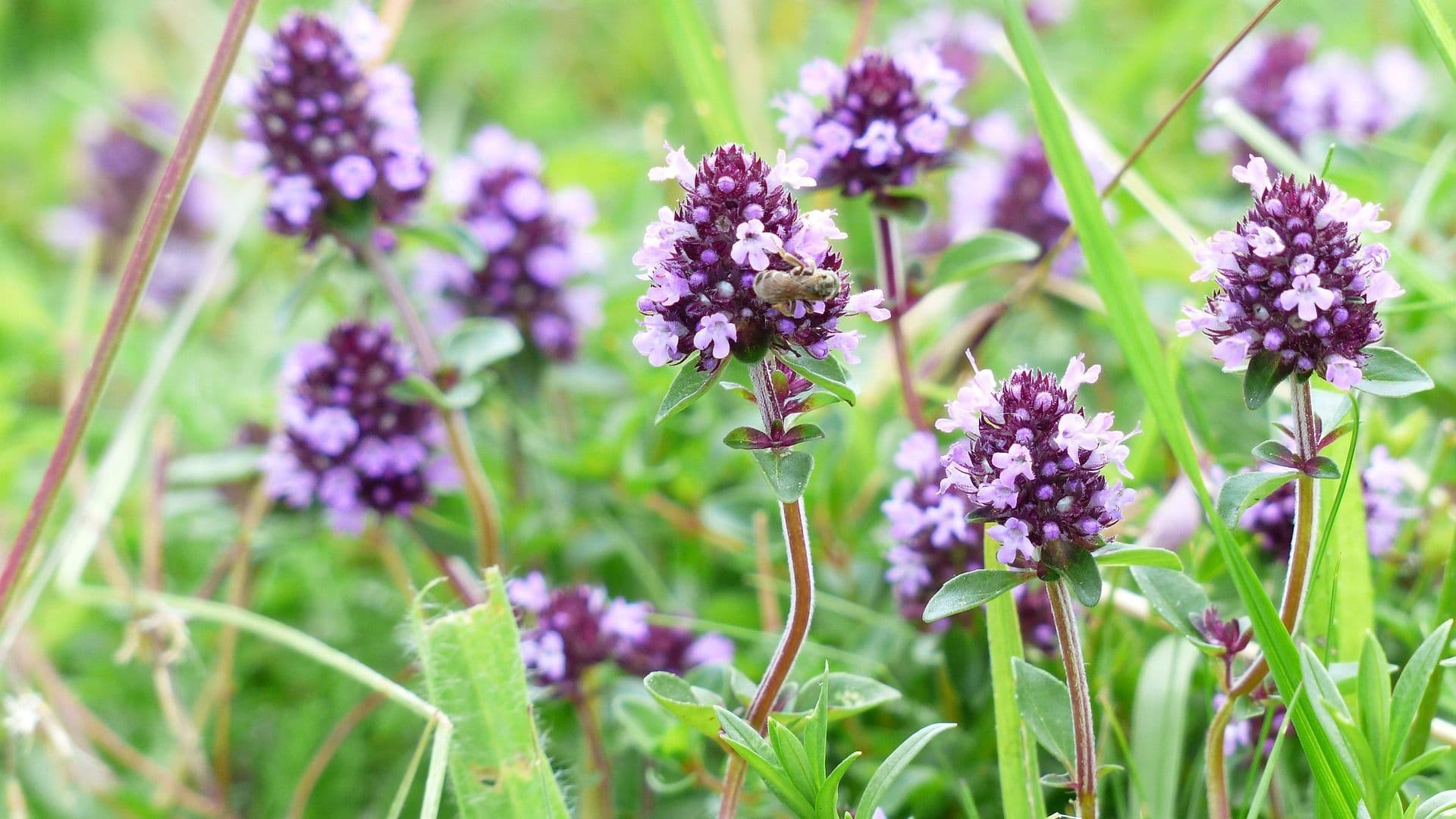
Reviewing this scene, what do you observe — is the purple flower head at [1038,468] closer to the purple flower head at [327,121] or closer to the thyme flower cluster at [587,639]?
the thyme flower cluster at [587,639]

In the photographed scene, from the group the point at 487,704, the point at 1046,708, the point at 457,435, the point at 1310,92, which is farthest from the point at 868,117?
the point at 1310,92

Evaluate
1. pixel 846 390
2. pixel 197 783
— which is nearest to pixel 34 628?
pixel 197 783

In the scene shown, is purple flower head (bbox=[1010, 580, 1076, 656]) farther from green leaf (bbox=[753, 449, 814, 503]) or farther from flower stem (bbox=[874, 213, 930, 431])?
green leaf (bbox=[753, 449, 814, 503])

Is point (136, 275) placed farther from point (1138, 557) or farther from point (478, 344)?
point (1138, 557)

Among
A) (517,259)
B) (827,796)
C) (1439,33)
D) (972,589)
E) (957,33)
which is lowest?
(827,796)

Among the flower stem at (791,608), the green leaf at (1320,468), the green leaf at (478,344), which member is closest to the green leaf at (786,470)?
the flower stem at (791,608)

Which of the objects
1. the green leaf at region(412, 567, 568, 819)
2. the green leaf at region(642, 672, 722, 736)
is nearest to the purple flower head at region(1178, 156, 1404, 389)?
the green leaf at region(642, 672, 722, 736)
